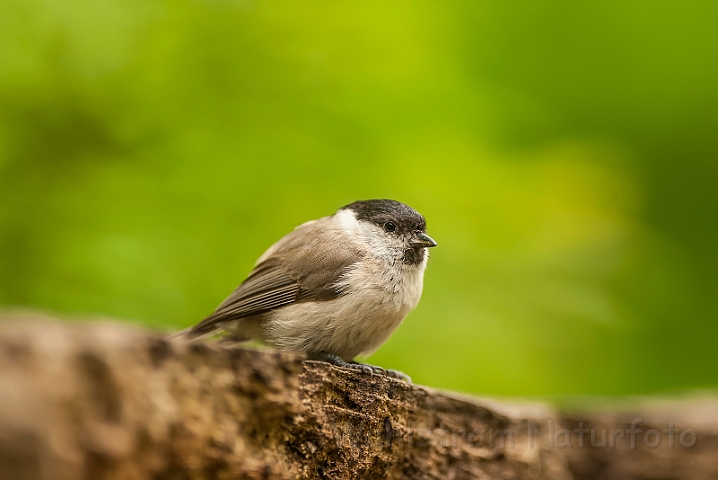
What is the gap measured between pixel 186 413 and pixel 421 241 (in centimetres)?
175

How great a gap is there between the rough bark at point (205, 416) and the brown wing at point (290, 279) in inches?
26.3

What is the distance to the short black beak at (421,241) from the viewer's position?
3.11 m

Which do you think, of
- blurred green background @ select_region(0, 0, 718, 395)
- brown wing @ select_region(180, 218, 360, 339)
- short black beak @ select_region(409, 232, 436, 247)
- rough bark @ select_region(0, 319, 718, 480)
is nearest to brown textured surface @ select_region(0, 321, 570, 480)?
rough bark @ select_region(0, 319, 718, 480)

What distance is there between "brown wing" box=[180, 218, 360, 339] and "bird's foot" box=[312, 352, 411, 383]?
255mm

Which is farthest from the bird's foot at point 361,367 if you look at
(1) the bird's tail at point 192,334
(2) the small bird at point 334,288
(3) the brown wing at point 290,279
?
(1) the bird's tail at point 192,334

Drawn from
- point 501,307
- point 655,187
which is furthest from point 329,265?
point 655,187

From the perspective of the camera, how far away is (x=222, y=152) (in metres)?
3.38

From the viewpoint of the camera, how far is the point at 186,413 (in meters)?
1.58

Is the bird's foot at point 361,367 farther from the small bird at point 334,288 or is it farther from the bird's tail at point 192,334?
the bird's tail at point 192,334

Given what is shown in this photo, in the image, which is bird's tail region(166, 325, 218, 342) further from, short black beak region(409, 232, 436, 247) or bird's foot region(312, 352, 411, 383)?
short black beak region(409, 232, 436, 247)

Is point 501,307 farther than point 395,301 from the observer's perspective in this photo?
Yes

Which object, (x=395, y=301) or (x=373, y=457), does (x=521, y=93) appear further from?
(x=373, y=457)

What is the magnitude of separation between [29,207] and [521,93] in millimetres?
3196

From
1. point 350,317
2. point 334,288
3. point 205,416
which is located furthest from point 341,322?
point 205,416
